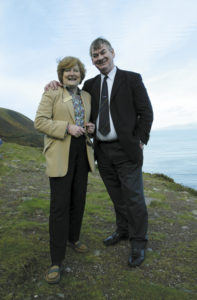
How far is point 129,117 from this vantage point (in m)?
3.97

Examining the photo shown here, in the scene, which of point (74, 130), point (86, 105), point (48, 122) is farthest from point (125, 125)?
point (48, 122)

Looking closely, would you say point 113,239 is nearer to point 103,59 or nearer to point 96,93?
point 96,93

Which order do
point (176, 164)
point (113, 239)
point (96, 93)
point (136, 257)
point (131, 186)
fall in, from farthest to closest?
point (176, 164)
point (113, 239)
point (96, 93)
point (131, 186)
point (136, 257)

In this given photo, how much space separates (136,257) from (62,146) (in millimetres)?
2029

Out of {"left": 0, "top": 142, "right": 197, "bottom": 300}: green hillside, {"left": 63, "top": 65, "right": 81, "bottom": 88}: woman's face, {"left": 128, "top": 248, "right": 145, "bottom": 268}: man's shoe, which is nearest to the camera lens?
{"left": 0, "top": 142, "right": 197, "bottom": 300}: green hillside

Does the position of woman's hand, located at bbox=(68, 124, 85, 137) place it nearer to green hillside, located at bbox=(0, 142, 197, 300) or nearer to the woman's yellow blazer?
the woman's yellow blazer

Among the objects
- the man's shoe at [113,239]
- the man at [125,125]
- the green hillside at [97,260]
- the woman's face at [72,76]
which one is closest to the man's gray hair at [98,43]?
the man at [125,125]

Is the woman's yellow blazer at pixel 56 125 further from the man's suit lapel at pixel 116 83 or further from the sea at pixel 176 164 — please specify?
the sea at pixel 176 164

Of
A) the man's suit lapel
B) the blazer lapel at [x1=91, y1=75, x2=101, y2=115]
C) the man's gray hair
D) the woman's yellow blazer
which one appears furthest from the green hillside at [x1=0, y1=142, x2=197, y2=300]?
the man's gray hair

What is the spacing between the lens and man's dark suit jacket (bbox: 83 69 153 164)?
12.9 ft

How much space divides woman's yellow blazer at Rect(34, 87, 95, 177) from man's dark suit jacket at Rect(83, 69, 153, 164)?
2.15 feet

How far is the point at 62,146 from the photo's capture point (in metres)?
3.54

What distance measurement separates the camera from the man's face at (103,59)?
3922 mm

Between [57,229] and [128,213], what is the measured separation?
1.20 metres
